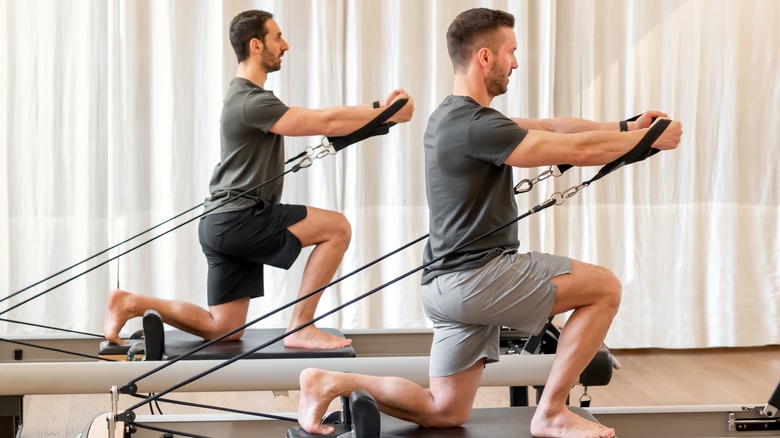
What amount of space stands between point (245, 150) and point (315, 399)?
1287mm

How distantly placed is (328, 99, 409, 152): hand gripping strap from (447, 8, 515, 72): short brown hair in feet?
1.75

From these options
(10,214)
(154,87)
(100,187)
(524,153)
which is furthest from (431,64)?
(524,153)

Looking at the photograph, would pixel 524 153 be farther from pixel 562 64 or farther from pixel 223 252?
pixel 562 64

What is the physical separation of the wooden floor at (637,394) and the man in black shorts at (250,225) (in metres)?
0.70

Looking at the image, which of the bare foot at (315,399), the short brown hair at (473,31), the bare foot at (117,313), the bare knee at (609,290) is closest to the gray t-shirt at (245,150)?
the bare foot at (117,313)

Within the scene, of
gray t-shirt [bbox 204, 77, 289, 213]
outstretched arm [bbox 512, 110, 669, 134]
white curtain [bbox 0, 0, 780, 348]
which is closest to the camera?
outstretched arm [bbox 512, 110, 669, 134]

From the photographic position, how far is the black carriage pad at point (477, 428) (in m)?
2.78

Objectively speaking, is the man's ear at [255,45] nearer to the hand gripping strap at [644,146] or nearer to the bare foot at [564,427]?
the hand gripping strap at [644,146]

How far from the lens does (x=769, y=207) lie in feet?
18.9

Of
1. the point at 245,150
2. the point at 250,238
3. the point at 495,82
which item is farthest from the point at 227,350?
the point at 495,82

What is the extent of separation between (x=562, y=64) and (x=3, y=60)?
2.66m

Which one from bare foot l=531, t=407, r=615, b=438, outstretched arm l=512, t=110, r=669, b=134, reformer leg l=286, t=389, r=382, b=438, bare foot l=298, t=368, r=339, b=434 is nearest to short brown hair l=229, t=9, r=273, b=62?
outstretched arm l=512, t=110, r=669, b=134

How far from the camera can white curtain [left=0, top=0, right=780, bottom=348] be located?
16.7ft

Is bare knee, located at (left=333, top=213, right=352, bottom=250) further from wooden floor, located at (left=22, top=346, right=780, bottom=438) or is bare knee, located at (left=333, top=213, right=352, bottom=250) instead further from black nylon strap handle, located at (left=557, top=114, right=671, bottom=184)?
black nylon strap handle, located at (left=557, top=114, right=671, bottom=184)
